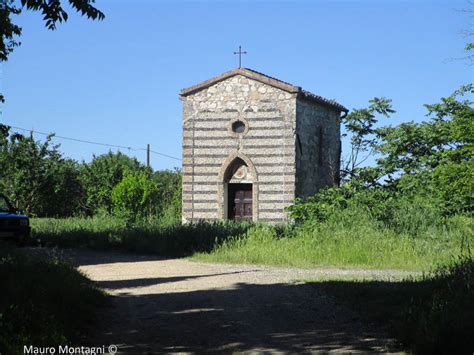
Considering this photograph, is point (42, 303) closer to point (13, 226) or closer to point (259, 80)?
point (13, 226)

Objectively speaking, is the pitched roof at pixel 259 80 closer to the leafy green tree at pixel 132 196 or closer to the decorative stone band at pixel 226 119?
the decorative stone band at pixel 226 119

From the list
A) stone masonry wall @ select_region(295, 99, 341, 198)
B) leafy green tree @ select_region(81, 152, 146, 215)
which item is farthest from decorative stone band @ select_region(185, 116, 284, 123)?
leafy green tree @ select_region(81, 152, 146, 215)

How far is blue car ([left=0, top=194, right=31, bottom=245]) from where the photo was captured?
16828 millimetres

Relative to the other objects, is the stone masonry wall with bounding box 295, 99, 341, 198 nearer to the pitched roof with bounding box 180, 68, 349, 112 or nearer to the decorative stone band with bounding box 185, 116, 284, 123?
the pitched roof with bounding box 180, 68, 349, 112

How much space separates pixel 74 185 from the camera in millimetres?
40938

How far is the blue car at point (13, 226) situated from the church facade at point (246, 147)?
9610 millimetres

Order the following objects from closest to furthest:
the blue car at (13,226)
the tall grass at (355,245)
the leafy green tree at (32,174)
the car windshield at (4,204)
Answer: the tall grass at (355,245), the blue car at (13,226), the car windshield at (4,204), the leafy green tree at (32,174)

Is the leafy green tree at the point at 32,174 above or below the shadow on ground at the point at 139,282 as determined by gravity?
above

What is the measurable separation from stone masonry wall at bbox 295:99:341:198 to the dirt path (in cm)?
1265

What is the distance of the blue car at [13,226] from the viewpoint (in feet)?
55.2

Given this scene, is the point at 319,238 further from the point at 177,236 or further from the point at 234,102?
the point at 234,102

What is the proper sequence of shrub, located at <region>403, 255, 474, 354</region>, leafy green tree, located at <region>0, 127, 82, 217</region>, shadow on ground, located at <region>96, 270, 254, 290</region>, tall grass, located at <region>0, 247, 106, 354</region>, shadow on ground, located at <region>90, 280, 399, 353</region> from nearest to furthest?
shrub, located at <region>403, 255, 474, 354</region> → tall grass, located at <region>0, 247, 106, 354</region> → shadow on ground, located at <region>90, 280, 399, 353</region> → shadow on ground, located at <region>96, 270, 254, 290</region> → leafy green tree, located at <region>0, 127, 82, 217</region>

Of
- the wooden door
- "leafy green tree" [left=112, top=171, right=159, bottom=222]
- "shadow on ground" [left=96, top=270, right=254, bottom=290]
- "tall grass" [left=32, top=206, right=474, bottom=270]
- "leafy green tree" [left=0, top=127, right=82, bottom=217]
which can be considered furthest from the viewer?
"leafy green tree" [left=0, top=127, right=82, bottom=217]

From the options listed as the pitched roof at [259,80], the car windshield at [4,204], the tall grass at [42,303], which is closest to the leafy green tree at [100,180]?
the pitched roof at [259,80]
